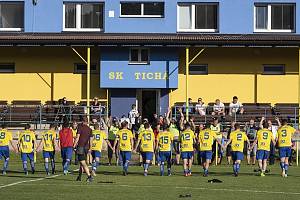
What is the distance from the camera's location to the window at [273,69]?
156 feet

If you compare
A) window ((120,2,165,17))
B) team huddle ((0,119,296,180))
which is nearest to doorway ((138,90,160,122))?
window ((120,2,165,17))

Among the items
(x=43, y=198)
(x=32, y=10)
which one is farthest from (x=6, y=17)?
(x=43, y=198)

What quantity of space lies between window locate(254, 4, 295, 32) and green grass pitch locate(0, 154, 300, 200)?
1677 cm

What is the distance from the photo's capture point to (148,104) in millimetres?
47781

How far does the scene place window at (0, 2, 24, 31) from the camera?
4847cm

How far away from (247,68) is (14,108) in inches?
500

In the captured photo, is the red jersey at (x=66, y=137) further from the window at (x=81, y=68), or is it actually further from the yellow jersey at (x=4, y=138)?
the window at (x=81, y=68)

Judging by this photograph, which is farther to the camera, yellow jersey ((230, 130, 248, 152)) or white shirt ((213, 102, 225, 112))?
white shirt ((213, 102, 225, 112))

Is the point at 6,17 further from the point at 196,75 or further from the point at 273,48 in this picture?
the point at 273,48

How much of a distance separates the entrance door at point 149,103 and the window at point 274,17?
676cm

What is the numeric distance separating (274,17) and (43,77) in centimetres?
1320

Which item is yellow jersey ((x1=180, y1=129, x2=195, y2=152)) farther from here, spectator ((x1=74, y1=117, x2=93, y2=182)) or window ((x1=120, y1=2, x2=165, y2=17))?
window ((x1=120, y1=2, x2=165, y2=17))

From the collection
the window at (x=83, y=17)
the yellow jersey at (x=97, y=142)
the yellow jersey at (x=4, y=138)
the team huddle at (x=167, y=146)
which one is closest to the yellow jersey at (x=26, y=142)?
the team huddle at (x=167, y=146)

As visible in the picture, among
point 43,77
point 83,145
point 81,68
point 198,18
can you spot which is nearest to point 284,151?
point 83,145
